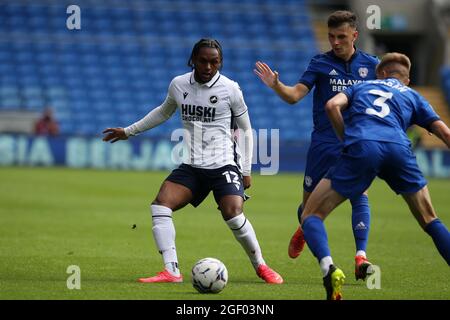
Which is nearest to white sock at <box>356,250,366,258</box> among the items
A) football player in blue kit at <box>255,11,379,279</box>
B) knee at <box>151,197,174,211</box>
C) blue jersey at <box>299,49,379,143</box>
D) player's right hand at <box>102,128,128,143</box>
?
football player in blue kit at <box>255,11,379,279</box>

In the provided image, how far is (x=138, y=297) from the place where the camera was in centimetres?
743

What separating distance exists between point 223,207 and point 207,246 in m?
3.32

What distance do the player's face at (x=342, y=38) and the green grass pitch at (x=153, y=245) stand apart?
7.35 feet

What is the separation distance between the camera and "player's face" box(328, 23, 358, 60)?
8945mm

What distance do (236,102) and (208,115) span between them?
0.29 metres

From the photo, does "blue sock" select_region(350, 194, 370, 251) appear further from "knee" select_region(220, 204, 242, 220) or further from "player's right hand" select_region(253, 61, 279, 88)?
"player's right hand" select_region(253, 61, 279, 88)

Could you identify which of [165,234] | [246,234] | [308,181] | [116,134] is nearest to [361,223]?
[308,181]

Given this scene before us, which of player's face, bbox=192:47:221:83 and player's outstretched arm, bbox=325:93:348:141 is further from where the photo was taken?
player's face, bbox=192:47:221:83

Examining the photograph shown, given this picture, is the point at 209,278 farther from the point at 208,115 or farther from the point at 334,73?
the point at 334,73

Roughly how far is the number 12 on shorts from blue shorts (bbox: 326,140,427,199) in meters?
1.44

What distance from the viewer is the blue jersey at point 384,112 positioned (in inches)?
293

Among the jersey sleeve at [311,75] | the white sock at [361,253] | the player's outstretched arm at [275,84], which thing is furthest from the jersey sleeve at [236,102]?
the white sock at [361,253]

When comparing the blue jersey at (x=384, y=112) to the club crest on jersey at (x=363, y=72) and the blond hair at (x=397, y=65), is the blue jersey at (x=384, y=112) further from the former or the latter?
the club crest on jersey at (x=363, y=72)
